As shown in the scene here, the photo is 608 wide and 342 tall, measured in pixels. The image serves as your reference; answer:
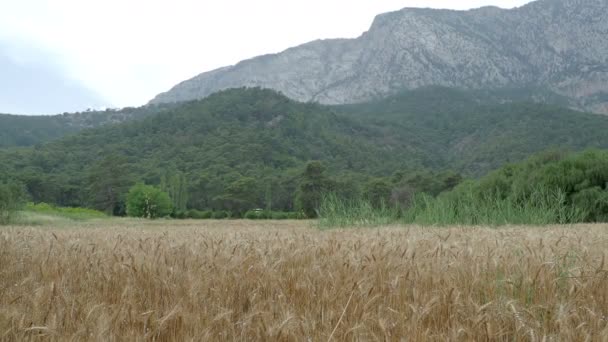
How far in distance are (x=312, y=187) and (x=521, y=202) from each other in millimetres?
43898

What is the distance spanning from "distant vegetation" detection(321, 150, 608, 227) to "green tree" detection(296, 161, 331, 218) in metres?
37.3

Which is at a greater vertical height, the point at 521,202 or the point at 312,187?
the point at 521,202

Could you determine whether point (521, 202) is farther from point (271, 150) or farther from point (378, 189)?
point (271, 150)

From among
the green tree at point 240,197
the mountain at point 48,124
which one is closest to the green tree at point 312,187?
the green tree at point 240,197

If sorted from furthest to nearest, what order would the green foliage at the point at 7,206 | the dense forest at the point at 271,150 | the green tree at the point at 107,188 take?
the dense forest at the point at 271,150, the green tree at the point at 107,188, the green foliage at the point at 7,206

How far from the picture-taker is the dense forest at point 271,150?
6719 cm

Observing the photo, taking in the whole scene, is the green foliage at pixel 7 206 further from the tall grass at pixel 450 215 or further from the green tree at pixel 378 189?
the green tree at pixel 378 189

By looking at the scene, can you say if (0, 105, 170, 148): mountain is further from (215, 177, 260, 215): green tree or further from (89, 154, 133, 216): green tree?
(215, 177, 260, 215): green tree

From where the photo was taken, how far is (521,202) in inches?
507

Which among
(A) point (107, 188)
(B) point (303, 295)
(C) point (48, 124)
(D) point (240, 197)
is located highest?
(C) point (48, 124)

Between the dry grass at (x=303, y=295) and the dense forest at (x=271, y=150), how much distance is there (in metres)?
48.4

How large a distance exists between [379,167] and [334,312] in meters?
95.8

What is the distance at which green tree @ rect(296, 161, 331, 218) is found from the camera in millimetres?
54781

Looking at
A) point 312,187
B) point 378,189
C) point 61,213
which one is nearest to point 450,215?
point 61,213
